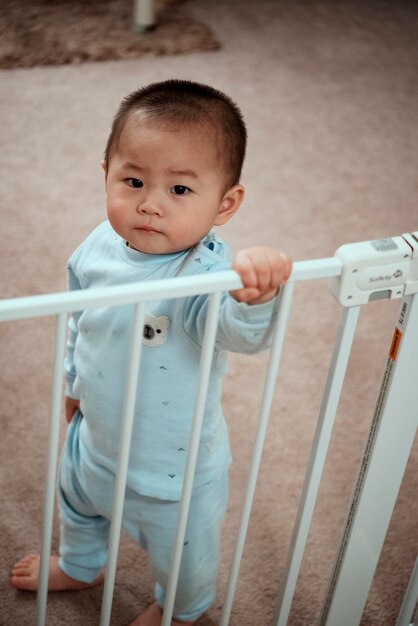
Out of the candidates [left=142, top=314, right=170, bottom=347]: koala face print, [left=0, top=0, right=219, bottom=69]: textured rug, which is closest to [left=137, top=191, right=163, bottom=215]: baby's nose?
[left=142, top=314, right=170, bottom=347]: koala face print

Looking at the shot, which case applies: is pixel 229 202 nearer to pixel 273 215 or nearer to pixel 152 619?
pixel 152 619

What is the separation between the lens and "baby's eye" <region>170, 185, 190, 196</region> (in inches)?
38.4

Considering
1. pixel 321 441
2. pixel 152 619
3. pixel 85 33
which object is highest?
pixel 321 441

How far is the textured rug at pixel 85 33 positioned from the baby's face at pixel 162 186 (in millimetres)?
1815

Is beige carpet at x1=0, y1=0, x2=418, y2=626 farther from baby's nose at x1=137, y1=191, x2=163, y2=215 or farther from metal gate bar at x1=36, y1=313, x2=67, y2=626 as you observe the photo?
baby's nose at x1=137, y1=191, x2=163, y2=215

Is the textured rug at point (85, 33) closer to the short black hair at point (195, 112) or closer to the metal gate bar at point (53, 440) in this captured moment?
the short black hair at point (195, 112)

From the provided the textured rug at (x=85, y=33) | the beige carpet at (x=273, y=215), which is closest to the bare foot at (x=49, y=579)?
the beige carpet at (x=273, y=215)

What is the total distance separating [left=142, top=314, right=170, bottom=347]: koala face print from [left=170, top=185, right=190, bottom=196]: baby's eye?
0.43 feet

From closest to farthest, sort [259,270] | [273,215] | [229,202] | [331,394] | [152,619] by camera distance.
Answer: [259,270]
[331,394]
[229,202]
[152,619]
[273,215]

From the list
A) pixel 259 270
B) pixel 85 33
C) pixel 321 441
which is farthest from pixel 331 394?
pixel 85 33

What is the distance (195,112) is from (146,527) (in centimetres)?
53

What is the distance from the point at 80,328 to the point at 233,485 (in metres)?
0.59

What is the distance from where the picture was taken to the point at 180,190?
0.98 meters

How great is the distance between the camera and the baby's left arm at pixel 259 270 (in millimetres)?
815
